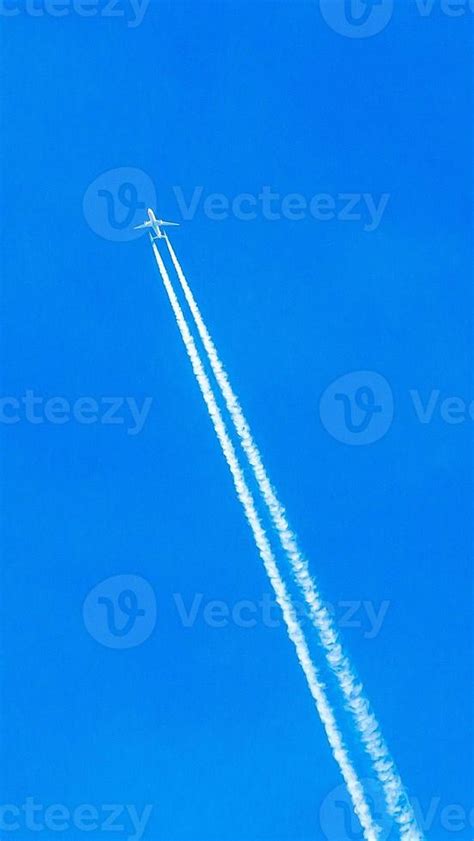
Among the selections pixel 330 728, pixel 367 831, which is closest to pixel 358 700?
pixel 330 728

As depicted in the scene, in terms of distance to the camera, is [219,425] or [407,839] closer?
[407,839]

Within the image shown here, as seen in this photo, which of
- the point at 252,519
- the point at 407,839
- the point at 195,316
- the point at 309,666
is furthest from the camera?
the point at 195,316

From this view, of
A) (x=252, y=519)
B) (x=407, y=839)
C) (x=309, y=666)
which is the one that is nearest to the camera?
(x=407, y=839)

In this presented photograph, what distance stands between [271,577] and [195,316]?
17035 millimetres

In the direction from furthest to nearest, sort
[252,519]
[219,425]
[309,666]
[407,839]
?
[219,425]
[252,519]
[309,666]
[407,839]

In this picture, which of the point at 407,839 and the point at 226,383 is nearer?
the point at 407,839

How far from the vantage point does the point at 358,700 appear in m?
51.5

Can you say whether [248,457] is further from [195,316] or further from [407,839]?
[407,839]

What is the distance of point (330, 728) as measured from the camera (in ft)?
170

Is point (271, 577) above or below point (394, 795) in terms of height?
above

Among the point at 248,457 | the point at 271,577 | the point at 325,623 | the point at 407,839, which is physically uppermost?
the point at 248,457

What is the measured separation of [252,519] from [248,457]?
3.83 metres

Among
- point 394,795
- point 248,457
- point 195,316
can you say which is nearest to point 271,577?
point 248,457

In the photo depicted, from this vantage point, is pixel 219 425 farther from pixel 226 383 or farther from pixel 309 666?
pixel 309 666
